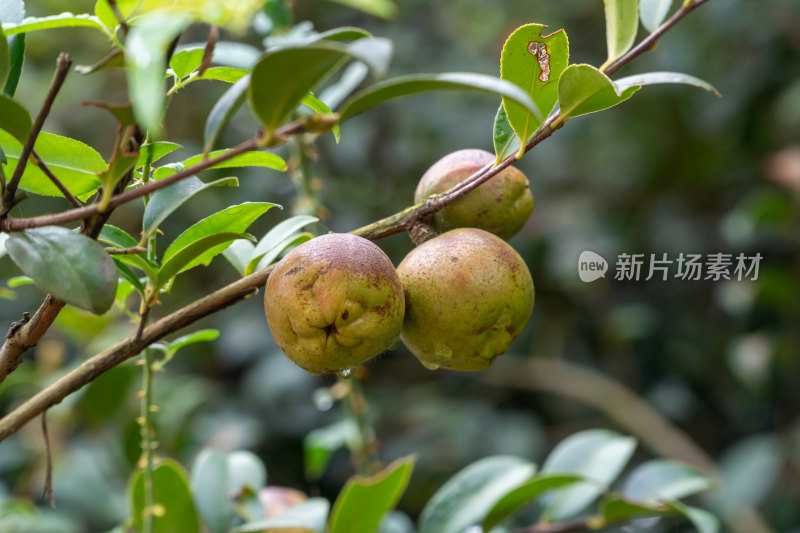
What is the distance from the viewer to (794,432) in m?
1.89

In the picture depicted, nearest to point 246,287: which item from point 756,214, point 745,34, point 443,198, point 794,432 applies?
point 443,198

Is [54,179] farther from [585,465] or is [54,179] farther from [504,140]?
[585,465]

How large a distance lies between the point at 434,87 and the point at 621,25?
0.35 metres

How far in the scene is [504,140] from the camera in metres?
0.66

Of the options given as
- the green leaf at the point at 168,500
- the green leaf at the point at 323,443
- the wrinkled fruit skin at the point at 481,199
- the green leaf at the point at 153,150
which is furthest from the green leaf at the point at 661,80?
the green leaf at the point at 323,443

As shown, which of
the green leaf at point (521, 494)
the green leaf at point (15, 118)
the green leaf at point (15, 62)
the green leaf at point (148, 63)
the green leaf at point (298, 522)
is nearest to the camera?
the green leaf at point (148, 63)

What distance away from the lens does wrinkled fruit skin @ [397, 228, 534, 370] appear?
65cm

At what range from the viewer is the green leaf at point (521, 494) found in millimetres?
922

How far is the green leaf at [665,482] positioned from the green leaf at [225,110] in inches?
33.4

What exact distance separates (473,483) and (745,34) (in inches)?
68.1

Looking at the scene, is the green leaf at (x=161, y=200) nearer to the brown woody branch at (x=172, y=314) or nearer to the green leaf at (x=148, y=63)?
the brown woody branch at (x=172, y=314)

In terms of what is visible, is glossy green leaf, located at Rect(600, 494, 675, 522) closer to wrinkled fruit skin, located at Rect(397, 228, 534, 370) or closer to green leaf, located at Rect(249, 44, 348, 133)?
wrinkled fruit skin, located at Rect(397, 228, 534, 370)

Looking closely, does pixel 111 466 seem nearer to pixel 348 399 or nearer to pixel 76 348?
pixel 76 348

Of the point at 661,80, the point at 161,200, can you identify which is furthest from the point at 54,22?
the point at 661,80
